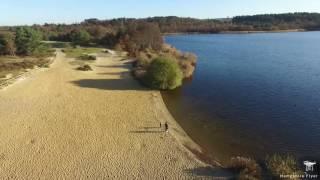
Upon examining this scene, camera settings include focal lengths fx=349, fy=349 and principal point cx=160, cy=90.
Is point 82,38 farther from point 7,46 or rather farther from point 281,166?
point 281,166

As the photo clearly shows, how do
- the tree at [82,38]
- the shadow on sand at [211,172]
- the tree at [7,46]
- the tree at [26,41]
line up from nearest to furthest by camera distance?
the shadow on sand at [211,172], the tree at [7,46], the tree at [26,41], the tree at [82,38]

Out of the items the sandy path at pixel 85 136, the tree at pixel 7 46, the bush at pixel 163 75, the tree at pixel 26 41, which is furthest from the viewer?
the tree at pixel 26 41

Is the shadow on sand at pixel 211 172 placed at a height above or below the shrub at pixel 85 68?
below

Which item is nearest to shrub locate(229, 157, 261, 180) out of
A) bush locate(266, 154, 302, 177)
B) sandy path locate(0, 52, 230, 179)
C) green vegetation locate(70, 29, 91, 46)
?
bush locate(266, 154, 302, 177)

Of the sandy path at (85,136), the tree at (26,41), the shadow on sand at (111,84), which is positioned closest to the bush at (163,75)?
the shadow on sand at (111,84)

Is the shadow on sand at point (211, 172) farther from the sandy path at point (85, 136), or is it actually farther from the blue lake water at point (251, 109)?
Answer: the blue lake water at point (251, 109)

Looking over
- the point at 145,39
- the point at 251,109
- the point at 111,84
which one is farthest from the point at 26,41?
the point at 251,109

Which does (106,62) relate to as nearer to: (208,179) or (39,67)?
(39,67)

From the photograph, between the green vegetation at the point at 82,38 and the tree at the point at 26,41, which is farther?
the green vegetation at the point at 82,38

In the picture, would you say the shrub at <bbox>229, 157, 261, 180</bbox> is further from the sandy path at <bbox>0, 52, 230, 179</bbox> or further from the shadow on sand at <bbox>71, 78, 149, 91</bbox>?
the shadow on sand at <bbox>71, 78, 149, 91</bbox>
